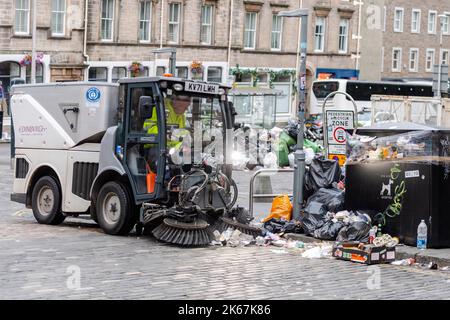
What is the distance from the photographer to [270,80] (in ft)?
187

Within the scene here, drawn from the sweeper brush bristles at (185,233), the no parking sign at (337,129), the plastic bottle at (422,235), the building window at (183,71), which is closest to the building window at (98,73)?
the building window at (183,71)

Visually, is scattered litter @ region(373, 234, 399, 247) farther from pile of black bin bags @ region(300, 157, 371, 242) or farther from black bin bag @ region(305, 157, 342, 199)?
black bin bag @ region(305, 157, 342, 199)

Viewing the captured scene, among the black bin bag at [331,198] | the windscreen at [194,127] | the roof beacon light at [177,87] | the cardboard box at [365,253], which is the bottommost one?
the cardboard box at [365,253]

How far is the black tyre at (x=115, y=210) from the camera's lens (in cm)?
1485

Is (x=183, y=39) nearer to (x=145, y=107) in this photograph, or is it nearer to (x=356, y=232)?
(x=145, y=107)

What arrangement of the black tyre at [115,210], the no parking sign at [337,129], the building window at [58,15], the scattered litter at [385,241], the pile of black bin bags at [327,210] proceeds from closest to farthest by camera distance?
the scattered litter at [385,241], the pile of black bin bags at [327,210], the black tyre at [115,210], the no parking sign at [337,129], the building window at [58,15]

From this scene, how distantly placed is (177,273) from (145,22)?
131ft

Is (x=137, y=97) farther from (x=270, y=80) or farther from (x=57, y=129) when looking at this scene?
(x=270, y=80)

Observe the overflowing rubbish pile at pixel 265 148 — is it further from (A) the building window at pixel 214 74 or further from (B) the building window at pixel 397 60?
(B) the building window at pixel 397 60

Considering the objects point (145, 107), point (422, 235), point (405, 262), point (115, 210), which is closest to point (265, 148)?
point (115, 210)

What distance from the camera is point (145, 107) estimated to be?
14.5m

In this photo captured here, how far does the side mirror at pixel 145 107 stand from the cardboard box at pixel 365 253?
11.2ft
